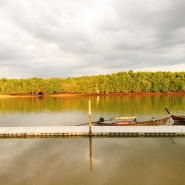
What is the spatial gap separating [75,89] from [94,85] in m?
10.7

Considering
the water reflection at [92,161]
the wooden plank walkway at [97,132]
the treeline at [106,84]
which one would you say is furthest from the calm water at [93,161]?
the treeline at [106,84]

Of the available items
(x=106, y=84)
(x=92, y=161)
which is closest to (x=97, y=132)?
(x=92, y=161)

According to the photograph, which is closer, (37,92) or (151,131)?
(151,131)

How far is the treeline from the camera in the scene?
125 meters

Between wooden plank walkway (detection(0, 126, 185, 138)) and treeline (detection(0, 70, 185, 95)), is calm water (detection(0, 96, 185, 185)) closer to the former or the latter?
wooden plank walkway (detection(0, 126, 185, 138))

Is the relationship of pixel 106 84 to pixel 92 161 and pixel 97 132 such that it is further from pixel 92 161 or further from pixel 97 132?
pixel 92 161

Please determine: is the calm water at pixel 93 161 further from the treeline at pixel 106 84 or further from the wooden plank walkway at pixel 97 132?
the treeline at pixel 106 84

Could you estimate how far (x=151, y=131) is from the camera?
2219cm

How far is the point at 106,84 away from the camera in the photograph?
131 metres

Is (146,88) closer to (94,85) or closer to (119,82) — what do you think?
(119,82)

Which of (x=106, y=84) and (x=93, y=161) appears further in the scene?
(x=106, y=84)

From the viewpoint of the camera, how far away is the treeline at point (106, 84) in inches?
4904

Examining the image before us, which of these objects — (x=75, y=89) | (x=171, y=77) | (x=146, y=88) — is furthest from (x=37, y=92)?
(x=171, y=77)

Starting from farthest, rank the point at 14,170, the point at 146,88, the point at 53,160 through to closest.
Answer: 1. the point at 146,88
2. the point at 53,160
3. the point at 14,170
